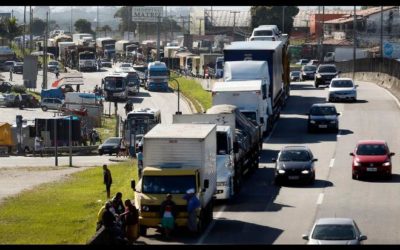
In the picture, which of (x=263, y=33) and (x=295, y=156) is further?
(x=263, y=33)

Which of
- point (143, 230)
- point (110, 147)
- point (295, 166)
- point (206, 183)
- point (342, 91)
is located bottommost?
point (110, 147)

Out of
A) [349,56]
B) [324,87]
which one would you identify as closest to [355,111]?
[324,87]

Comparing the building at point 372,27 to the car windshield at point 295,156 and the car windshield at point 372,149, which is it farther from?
the car windshield at point 295,156

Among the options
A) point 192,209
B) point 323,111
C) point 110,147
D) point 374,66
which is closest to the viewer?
point 192,209

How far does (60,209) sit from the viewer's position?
1561 inches

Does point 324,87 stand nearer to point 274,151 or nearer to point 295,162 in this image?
point 274,151

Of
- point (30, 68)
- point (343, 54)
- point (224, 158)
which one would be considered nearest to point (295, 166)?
point (224, 158)

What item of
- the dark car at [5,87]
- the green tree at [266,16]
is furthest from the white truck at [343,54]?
the dark car at [5,87]

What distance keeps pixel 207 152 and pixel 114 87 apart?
7281 cm

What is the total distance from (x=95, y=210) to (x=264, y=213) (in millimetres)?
6402

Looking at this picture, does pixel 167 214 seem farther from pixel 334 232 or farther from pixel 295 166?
pixel 295 166

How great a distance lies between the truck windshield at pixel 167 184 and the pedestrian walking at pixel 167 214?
844mm

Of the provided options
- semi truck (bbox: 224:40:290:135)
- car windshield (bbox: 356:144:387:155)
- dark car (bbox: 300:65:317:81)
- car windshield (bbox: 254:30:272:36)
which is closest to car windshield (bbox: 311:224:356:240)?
car windshield (bbox: 356:144:387:155)
